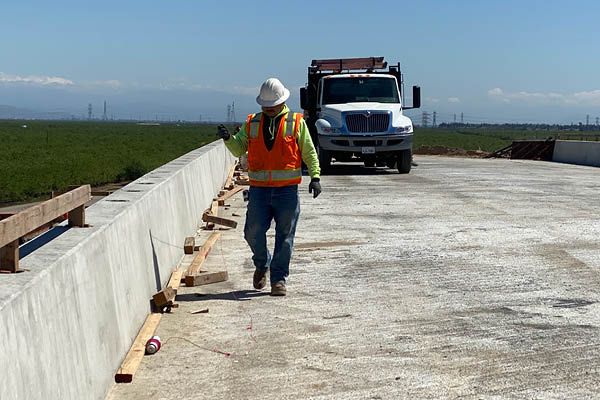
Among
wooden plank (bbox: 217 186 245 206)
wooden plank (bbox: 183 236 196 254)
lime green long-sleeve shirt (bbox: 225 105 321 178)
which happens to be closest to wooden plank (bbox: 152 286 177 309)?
lime green long-sleeve shirt (bbox: 225 105 321 178)

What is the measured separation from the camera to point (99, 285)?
5590mm

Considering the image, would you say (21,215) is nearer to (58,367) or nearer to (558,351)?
(58,367)

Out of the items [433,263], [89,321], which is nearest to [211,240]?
[433,263]

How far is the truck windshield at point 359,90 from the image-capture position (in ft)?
80.7

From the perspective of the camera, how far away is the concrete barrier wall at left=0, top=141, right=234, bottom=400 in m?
3.92

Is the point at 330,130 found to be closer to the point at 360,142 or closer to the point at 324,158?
the point at 360,142

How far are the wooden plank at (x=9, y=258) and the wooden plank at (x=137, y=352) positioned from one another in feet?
4.87

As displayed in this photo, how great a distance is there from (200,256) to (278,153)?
2083 millimetres

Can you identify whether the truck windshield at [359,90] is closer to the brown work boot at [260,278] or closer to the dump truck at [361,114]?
the dump truck at [361,114]

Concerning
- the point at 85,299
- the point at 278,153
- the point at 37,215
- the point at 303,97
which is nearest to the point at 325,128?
the point at 303,97

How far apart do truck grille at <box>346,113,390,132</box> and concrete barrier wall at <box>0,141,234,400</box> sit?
14812 mm

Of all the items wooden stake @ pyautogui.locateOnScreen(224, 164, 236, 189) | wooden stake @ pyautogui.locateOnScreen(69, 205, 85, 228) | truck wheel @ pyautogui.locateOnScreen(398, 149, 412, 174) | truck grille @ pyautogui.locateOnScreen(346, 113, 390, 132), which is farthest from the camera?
truck wheel @ pyautogui.locateOnScreen(398, 149, 412, 174)

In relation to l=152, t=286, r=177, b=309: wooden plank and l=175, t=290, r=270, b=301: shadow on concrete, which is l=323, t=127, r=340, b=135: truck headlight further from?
l=152, t=286, r=177, b=309: wooden plank

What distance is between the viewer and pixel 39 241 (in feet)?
18.5
